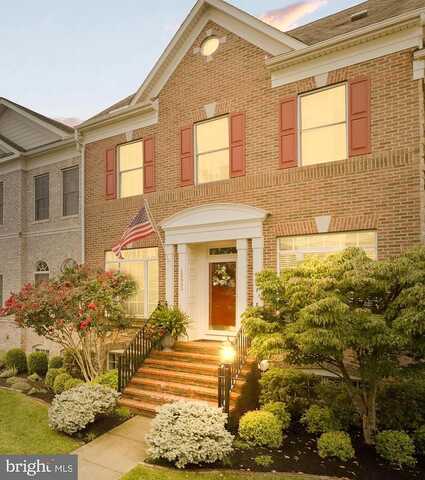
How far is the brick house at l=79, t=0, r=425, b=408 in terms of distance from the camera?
8.95 metres

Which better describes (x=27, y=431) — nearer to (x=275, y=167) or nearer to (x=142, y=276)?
(x=142, y=276)

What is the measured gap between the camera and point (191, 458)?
21.8 ft

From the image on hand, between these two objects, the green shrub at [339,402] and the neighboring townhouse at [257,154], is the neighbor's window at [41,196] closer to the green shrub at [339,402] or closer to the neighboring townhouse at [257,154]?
the neighboring townhouse at [257,154]

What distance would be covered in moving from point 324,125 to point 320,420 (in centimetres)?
634

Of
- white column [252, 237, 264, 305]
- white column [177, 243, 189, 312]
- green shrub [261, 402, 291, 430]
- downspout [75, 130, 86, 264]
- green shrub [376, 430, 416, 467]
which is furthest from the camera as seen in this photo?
downspout [75, 130, 86, 264]

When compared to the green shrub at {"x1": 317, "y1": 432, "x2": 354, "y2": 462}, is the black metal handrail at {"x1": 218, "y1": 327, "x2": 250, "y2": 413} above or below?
above

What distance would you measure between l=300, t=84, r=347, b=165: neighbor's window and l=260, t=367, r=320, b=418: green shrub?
478 cm

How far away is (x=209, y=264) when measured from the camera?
12.1m

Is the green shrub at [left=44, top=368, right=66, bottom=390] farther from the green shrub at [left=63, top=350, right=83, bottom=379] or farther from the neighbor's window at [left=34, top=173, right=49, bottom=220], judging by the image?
the neighbor's window at [left=34, top=173, right=49, bottom=220]

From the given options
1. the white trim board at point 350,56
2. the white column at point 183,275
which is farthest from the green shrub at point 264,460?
the white trim board at point 350,56

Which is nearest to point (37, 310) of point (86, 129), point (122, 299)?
point (122, 299)

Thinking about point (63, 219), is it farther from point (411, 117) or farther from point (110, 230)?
point (411, 117)

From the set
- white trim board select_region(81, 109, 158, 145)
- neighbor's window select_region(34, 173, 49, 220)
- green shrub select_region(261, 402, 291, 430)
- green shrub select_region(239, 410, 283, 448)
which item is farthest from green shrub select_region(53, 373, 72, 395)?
white trim board select_region(81, 109, 158, 145)

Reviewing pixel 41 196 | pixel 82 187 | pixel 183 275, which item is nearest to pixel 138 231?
pixel 183 275
